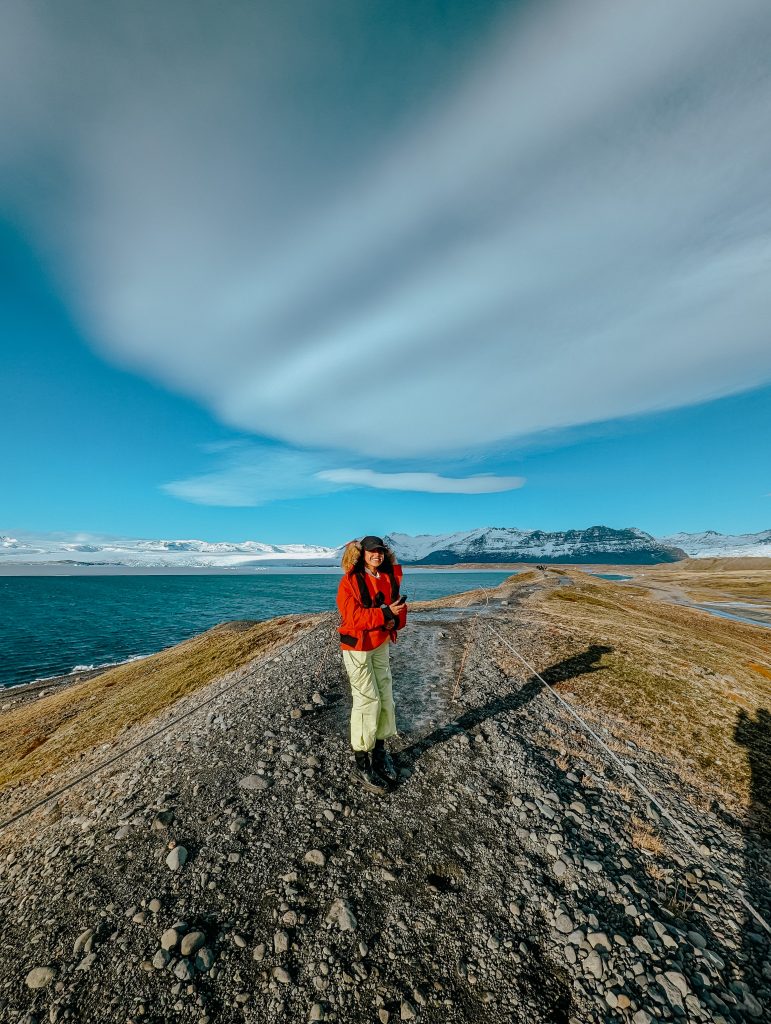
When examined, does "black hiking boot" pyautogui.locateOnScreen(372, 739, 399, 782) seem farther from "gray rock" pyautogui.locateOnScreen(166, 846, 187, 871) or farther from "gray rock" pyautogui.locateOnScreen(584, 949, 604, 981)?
"gray rock" pyautogui.locateOnScreen(584, 949, 604, 981)

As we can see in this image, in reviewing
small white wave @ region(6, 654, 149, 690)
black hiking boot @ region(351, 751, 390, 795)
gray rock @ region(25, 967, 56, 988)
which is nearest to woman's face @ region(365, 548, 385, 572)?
black hiking boot @ region(351, 751, 390, 795)

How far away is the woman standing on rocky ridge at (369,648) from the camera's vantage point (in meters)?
8.10

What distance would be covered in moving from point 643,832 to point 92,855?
9.18 metres

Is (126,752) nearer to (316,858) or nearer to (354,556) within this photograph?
(316,858)

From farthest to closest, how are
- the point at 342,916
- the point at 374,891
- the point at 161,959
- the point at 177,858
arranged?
the point at 177,858
the point at 374,891
the point at 342,916
the point at 161,959

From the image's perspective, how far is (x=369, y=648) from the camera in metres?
8.14

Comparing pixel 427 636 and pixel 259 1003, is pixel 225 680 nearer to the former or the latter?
pixel 427 636

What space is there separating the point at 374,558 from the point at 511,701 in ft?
23.7

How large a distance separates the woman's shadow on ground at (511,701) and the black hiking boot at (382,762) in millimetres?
472

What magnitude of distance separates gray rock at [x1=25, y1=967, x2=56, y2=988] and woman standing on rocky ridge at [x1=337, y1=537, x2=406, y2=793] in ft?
15.4

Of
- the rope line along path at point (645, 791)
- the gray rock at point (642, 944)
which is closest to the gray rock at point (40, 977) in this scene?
the gray rock at point (642, 944)

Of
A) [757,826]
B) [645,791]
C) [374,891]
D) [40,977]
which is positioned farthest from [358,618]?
[757,826]

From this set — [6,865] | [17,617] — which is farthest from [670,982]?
[17,617]

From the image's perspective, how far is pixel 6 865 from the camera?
264 inches
